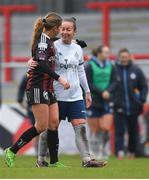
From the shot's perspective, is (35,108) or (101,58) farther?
(101,58)

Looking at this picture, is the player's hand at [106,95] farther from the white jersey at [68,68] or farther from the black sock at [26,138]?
the black sock at [26,138]

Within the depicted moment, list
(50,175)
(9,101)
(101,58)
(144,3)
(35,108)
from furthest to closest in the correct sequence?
(144,3)
(9,101)
(101,58)
(35,108)
(50,175)

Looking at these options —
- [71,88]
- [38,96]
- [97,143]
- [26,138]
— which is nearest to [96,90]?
[97,143]

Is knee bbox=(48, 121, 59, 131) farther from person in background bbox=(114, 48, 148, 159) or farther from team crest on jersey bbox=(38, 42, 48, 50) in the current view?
person in background bbox=(114, 48, 148, 159)

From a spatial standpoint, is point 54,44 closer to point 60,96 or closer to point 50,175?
point 60,96

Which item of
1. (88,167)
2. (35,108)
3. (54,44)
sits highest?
(54,44)

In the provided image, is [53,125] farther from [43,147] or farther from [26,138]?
[43,147]

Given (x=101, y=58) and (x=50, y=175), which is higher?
(x=101, y=58)

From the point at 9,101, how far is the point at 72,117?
690 cm

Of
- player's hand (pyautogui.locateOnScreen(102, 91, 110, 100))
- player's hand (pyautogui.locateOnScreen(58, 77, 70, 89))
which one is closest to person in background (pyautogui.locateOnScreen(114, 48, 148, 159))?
player's hand (pyautogui.locateOnScreen(102, 91, 110, 100))

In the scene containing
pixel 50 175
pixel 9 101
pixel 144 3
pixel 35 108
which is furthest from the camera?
pixel 144 3

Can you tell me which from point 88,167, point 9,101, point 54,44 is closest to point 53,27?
point 54,44

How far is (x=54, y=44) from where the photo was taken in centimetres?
1191

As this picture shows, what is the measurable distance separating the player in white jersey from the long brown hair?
202 mm
